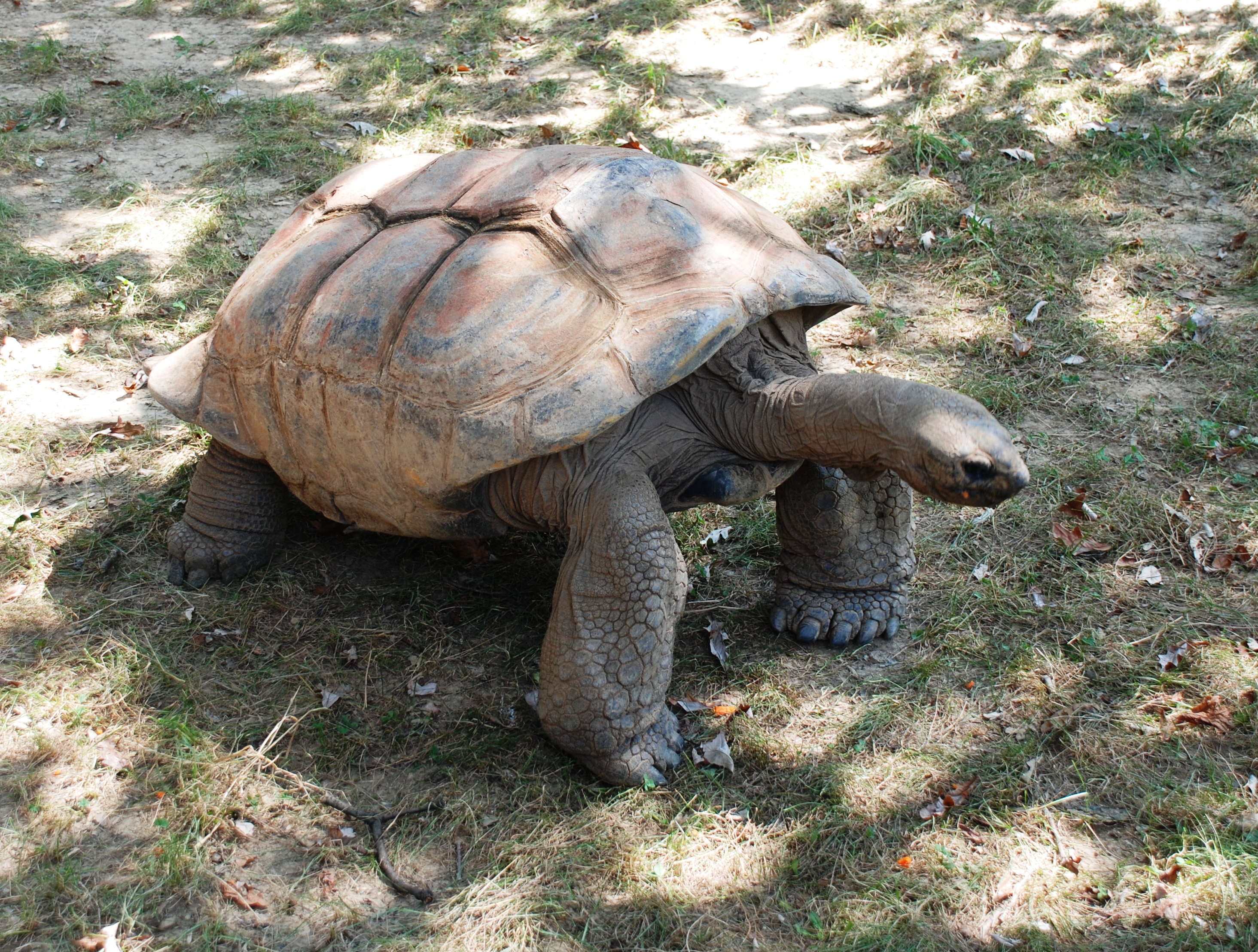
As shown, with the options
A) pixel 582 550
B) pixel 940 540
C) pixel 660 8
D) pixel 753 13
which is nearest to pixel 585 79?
pixel 660 8

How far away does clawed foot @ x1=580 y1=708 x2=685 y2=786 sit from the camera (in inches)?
127

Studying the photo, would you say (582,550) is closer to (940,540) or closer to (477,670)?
(477,670)

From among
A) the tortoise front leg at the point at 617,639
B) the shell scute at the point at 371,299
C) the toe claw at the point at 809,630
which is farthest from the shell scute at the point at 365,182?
the toe claw at the point at 809,630

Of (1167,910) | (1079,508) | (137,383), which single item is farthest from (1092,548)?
(137,383)

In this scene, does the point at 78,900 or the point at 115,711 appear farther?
the point at 115,711

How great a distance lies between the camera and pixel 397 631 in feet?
12.9

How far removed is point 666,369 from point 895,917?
170 cm

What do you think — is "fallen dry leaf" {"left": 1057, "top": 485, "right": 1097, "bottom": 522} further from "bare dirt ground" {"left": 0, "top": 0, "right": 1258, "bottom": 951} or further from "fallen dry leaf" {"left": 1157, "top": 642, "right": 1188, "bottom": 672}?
"fallen dry leaf" {"left": 1157, "top": 642, "right": 1188, "bottom": 672}

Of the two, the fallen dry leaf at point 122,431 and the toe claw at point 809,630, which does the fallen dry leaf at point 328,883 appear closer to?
the toe claw at point 809,630

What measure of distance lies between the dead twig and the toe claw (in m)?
1.52

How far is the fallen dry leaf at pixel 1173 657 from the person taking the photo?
3564mm

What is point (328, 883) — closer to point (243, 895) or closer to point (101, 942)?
point (243, 895)

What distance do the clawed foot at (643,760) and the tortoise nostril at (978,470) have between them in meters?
1.27

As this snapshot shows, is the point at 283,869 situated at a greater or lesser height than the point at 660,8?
lesser
